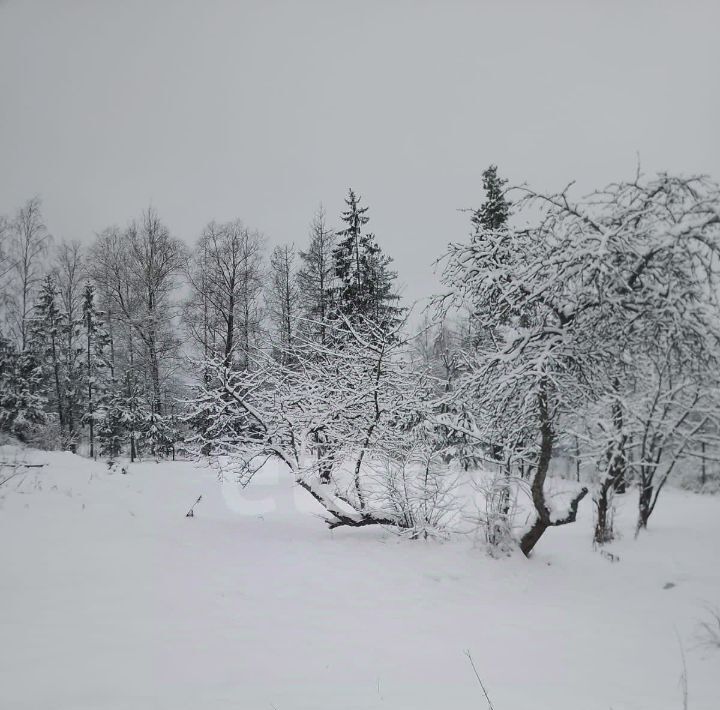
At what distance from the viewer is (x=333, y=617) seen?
12.4ft

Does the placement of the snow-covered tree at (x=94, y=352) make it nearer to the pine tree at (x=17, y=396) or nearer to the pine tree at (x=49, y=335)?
the pine tree at (x=49, y=335)

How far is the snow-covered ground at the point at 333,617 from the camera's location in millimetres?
2549

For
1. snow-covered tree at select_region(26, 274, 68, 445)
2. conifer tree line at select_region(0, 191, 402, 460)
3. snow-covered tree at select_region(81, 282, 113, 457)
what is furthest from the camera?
snow-covered tree at select_region(81, 282, 113, 457)

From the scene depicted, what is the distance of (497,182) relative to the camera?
1562 centimetres

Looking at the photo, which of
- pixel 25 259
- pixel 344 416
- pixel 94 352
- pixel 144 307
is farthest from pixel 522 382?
pixel 94 352

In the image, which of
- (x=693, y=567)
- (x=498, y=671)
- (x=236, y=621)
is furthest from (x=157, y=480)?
(x=693, y=567)

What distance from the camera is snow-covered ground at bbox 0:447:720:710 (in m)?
2.55

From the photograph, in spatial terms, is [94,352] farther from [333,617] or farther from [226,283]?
[333,617]

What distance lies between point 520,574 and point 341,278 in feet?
49.7

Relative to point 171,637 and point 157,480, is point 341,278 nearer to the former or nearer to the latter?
point 157,480

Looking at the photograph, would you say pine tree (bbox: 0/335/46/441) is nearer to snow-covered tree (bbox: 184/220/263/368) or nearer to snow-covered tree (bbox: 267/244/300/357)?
snow-covered tree (bbox: 184/220/263/368)

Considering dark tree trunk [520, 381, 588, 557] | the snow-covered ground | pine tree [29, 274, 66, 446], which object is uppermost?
pine tree [29, 274, 66, 446]

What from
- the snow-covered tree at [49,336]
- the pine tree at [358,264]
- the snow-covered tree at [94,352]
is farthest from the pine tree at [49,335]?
the pine tree at [358,264]

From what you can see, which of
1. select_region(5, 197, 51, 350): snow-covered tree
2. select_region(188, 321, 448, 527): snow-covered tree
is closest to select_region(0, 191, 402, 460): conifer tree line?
select_region(5, 197, 51, 350): snow-covered tree
